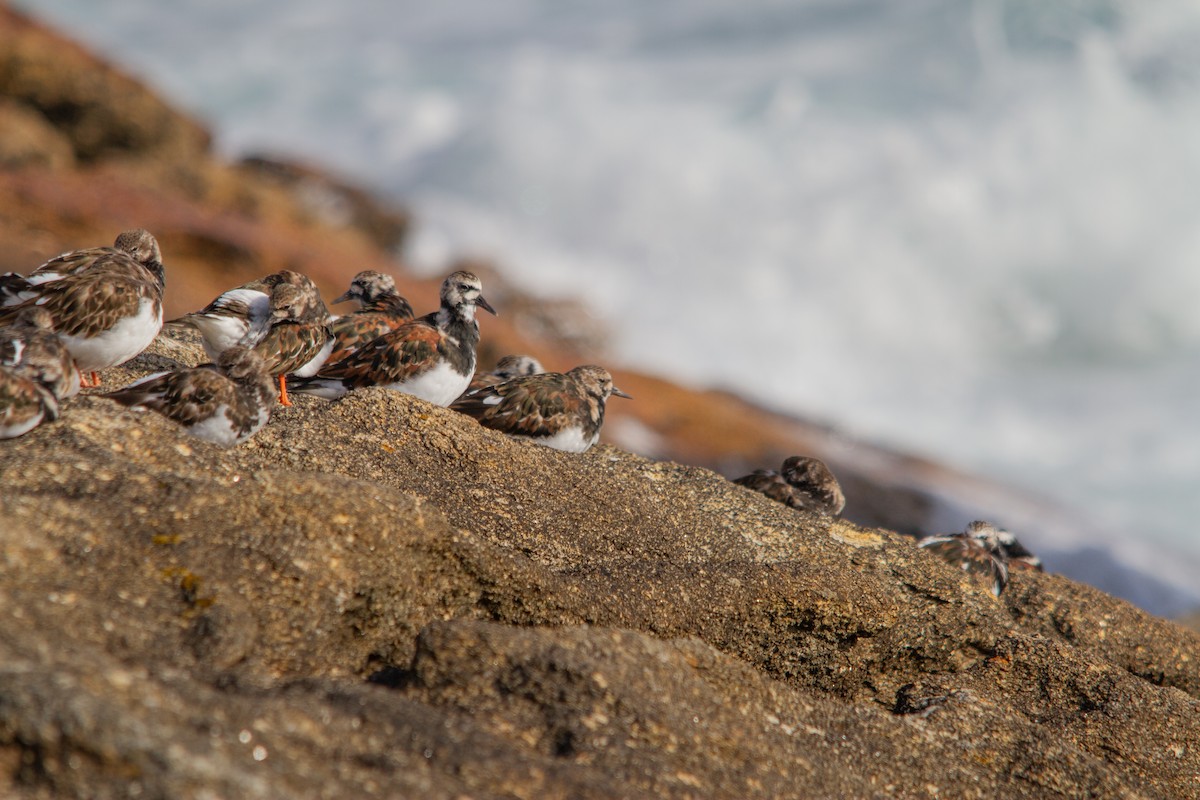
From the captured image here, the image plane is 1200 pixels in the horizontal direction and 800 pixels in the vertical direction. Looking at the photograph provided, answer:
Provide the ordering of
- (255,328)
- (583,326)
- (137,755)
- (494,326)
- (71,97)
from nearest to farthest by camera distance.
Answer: (137,755)
(255,328)
(494,326)
(71,97)
(583,326)

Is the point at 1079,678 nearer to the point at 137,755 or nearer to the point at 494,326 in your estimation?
the point at 137,755

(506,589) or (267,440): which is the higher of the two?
(267,440)

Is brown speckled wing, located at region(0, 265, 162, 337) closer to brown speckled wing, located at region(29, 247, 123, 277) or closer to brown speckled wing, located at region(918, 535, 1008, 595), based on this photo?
brown speckled wing, located at region(29, 247, 123, 277)

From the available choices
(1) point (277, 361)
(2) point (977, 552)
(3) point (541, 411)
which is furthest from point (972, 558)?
(1) point (277, 361)

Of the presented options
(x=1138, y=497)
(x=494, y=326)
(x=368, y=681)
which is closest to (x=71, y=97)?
(x=494, y=326)

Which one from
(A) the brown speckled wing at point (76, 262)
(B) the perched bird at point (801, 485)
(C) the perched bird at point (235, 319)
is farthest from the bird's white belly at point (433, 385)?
(B) the perched bird at point (801, 485)

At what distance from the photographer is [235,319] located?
7504 mm

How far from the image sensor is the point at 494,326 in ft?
Result: 72.9

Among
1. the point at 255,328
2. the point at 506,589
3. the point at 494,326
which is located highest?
the point at 494,326

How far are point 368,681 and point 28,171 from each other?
24064 millimetres

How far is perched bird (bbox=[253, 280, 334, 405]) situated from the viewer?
694cm

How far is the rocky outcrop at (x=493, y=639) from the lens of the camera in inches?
137

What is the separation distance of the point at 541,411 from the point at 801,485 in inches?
104

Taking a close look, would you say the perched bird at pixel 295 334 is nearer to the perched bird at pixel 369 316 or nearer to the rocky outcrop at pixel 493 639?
the perched bird at pixel 369 316
